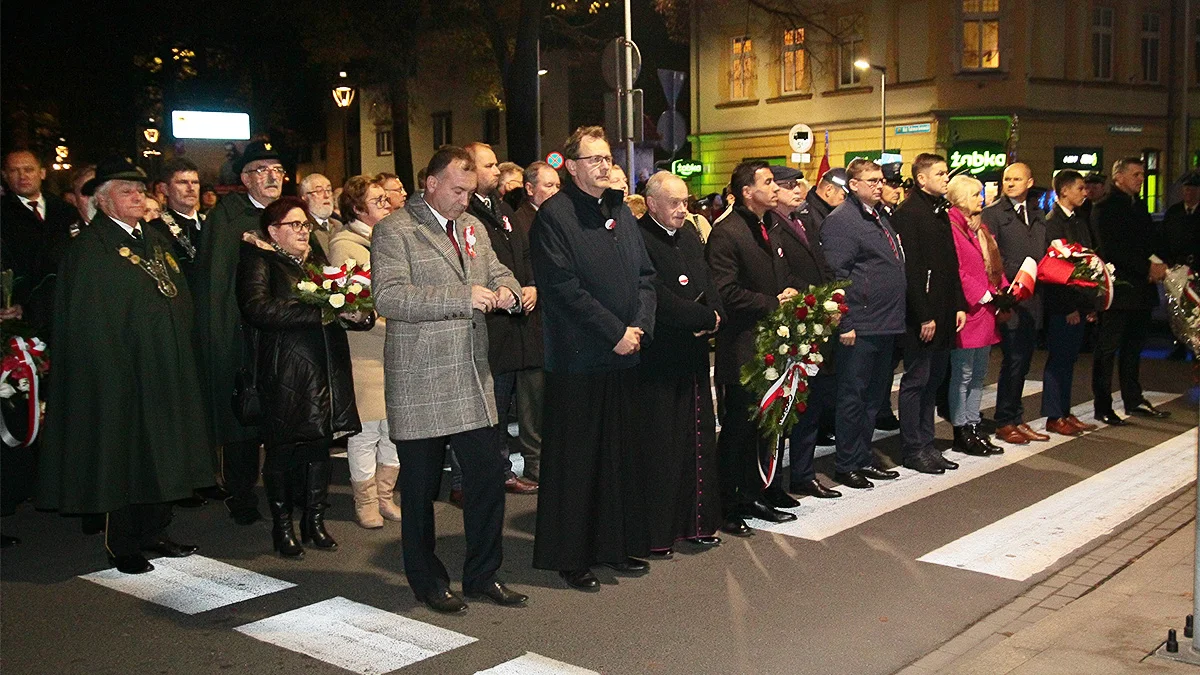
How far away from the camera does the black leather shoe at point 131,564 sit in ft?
23.9

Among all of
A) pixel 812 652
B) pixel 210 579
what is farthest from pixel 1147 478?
pixel 210 579

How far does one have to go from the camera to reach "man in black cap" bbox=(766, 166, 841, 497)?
27.5 ft

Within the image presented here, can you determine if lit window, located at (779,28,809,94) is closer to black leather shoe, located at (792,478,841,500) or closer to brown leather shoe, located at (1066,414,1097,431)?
brown leather shoe, located at (1066,414,1097,431)

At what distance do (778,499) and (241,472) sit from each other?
354 centimetres

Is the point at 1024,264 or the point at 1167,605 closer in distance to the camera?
the point at 1167,605

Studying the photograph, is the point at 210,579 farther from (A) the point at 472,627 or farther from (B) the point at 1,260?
(B) the point at 1,260

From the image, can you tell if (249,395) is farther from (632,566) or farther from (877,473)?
(877,473)

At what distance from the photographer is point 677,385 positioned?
7.41m

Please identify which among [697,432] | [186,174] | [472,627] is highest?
[186,174]

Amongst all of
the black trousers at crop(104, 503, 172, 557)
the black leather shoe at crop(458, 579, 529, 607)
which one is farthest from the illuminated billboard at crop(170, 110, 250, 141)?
the black leather shoe at crop(458, 579, 529, 607)

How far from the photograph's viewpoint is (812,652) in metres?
5.76

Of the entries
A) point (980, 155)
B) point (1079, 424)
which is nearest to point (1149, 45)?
point (980, 155)

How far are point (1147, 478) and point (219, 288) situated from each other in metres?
6.63

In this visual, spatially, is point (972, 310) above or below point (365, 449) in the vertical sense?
above
